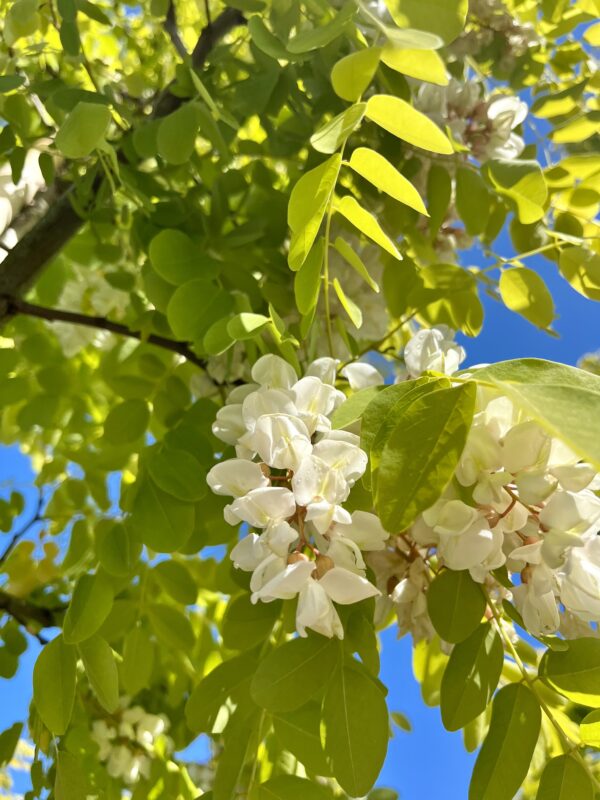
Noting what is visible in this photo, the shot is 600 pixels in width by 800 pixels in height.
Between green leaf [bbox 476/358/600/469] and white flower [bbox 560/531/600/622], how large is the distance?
0.13 metres

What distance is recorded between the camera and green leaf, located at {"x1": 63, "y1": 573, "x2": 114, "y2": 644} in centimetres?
58

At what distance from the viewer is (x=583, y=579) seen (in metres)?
0.45

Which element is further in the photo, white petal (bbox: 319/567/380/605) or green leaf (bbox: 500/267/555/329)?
green leaf (bbox: 500/267/555/329)

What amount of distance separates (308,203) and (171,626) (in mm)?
488

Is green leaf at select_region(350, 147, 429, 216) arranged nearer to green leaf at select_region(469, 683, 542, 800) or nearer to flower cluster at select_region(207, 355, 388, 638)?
flower cluster at select_region(207, 355, 388, 638)

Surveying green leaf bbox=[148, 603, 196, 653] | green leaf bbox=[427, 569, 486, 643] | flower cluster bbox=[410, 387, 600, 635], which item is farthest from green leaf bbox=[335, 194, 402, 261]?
green leaf bbox=[148, 603, 196, 653]

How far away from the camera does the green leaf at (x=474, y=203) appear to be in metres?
0.78

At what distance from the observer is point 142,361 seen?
2.78 feet

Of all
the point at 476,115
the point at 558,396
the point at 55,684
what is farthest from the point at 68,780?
the point at 476,115

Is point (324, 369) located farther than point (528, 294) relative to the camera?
No

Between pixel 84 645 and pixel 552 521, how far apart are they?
0.40 metres

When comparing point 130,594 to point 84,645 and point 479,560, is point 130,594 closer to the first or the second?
point 84,645

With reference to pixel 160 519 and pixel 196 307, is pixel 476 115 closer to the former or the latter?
pixel 196 307

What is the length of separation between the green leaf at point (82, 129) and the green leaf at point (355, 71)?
0.20 metres
